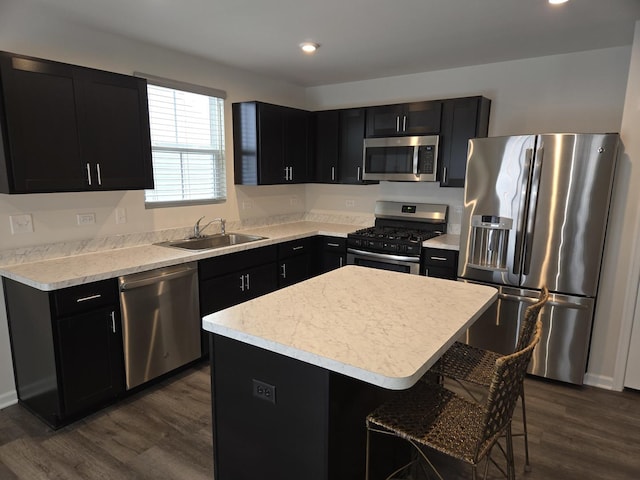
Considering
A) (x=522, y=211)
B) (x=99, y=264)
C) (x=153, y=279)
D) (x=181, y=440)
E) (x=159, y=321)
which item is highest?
(x=522, y=211)

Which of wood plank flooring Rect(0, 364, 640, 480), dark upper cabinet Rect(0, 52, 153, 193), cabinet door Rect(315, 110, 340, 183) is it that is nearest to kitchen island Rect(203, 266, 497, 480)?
wood plank flooring Rect(0, 364, 640, 480)

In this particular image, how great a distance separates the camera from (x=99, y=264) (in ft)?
8.71

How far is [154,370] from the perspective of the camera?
9.37ft

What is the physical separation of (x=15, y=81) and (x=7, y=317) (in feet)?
4.81

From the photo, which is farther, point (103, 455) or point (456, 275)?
point (456, 275)

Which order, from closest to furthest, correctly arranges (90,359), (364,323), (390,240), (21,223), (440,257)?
(364,323) → (90,359) → (21,223) → (440,257) → (390,240)

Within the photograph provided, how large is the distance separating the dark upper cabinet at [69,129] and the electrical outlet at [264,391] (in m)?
1.86

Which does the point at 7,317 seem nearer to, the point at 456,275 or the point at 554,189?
the point at 456,275

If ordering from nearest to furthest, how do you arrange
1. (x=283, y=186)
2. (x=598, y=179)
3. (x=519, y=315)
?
(x=598, y=179) < (x=519, y=315) < (x=283, y=186)

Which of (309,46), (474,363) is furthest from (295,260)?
(474,363)

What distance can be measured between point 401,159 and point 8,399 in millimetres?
3615

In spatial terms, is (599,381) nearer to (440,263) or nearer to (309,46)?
(440,263)

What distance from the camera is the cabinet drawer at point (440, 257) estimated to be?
3449mm

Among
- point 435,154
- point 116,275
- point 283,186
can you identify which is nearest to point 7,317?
point 116,275
